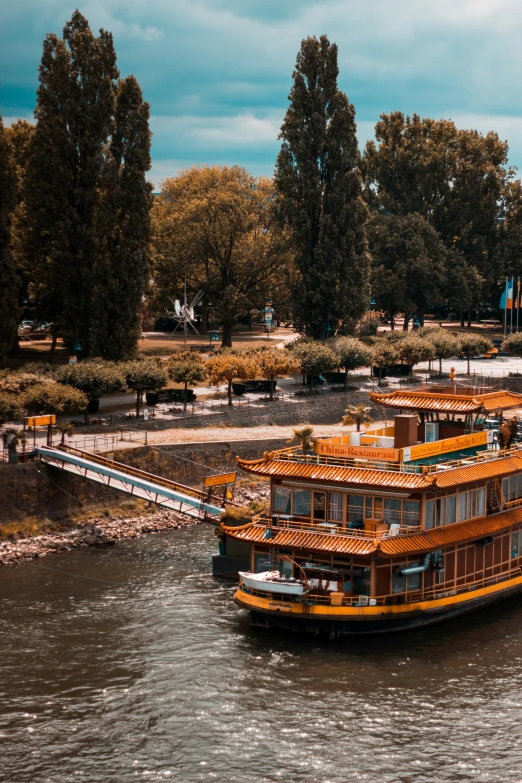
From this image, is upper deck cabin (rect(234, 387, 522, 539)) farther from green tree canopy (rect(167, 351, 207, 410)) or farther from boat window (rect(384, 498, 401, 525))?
green tree canopy (rect(167, 351, 207, 410))

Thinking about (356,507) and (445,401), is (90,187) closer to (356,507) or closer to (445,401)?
(445,401)

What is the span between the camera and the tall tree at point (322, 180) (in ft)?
303

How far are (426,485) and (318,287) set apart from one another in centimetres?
5767

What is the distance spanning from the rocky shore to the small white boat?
638 inches

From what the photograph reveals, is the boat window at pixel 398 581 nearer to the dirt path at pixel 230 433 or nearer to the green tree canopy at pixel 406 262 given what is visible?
the dirt path at pixel 230 433

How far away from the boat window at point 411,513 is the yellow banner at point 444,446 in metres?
1.85

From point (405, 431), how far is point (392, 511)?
5.86 m

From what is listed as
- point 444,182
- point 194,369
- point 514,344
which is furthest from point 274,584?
point 444,182

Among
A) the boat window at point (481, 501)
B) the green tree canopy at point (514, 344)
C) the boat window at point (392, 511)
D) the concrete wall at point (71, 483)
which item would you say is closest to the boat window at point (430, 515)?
the boat window at point (392, 511)

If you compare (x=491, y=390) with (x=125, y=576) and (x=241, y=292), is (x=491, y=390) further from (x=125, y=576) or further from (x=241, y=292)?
(x=241, y=292)

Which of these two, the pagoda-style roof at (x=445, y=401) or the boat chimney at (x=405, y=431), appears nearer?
the boat chimney at (x=405, y=431)

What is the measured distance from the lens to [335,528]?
39219 millimetres

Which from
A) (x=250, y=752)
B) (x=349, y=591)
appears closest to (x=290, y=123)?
(x=349, y=591)

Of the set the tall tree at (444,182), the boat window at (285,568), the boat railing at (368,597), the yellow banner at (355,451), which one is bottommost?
the boat railing at (368,597)
